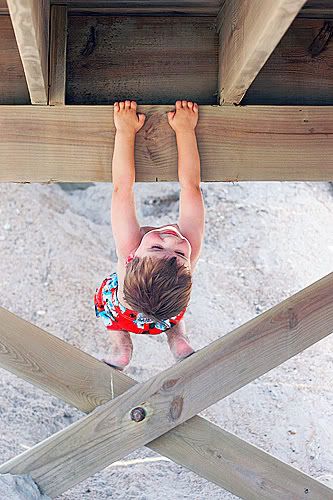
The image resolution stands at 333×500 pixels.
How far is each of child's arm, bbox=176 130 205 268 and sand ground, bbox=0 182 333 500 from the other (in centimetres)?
258

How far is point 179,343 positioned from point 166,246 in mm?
603

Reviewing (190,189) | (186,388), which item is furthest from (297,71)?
(186,388)

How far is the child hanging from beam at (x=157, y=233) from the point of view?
2582mm

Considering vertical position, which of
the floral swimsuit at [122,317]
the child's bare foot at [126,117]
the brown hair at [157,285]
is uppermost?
the child's bare foot at [126,117]

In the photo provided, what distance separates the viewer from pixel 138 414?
313cm

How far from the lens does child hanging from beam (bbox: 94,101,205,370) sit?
2582 mm

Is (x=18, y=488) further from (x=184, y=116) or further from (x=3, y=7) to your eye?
(x=3, y=7)

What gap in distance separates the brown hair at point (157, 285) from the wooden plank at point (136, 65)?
57 centimetres

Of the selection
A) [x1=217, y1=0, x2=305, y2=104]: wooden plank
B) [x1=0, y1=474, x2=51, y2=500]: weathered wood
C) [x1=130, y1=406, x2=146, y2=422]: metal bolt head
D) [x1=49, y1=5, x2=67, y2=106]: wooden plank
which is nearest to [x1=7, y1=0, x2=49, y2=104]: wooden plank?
[x1=49, y1=5, x2=67, y2=106]: wooden plank

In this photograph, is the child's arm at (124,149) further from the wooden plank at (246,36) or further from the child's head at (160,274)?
the wooden plank at (246,36)

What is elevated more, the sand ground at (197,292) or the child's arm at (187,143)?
the sand ground at (197,292)

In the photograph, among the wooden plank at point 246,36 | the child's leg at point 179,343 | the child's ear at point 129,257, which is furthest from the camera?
the child's leg at point 179,343

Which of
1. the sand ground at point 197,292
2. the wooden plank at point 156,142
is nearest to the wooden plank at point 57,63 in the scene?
the wooden plank at point 156,142

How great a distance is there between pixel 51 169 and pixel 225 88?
2.11 feet
